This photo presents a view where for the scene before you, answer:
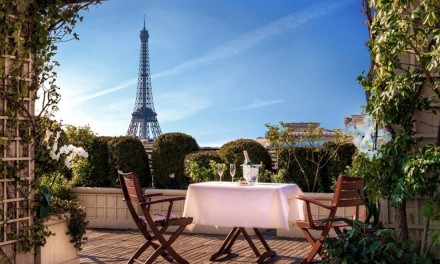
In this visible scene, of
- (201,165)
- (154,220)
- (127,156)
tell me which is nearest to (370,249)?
(154,220)

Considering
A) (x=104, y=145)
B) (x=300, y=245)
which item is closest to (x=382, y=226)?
(x=300, y=245)

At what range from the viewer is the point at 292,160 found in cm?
A: 786

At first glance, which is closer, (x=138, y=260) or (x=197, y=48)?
(x=138, y=260)

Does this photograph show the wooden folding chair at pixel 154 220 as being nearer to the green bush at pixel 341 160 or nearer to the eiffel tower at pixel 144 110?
the green bush at pixel 341 160

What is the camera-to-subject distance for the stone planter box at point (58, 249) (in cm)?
470

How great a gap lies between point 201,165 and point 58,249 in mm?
3430

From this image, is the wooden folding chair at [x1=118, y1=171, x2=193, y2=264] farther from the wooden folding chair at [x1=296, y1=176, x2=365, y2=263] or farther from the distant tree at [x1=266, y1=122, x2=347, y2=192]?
the distant tree at [x1=266, y1=122, x2=347, y2=192]

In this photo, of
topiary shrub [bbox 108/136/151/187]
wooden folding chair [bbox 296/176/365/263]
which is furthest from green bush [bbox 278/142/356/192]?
wooden folding chair [bbox 296/176/365/263]

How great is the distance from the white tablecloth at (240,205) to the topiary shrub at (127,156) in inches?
130

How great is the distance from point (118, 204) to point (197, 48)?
Answer: 921cm

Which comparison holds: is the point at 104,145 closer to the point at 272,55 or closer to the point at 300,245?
the point at 300,245

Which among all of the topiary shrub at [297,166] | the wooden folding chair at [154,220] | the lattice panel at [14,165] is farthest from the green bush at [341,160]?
the lattice panel at [14,165]

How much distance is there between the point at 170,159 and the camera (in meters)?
8.52

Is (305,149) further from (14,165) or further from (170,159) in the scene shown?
(14,165)
